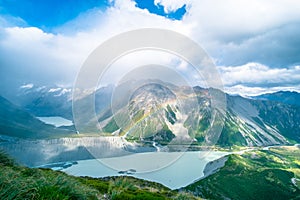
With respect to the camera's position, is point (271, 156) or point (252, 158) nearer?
point (252, 158)

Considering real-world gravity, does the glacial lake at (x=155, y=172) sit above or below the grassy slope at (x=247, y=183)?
above

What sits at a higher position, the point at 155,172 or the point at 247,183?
the point at 155,172

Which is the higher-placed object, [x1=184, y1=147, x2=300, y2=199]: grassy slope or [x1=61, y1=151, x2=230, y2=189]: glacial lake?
[x1=61, y1=151, x2=230, y2=189]: glacial lake

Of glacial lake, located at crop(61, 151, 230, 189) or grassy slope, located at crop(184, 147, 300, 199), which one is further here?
glacial lake, located at crop(61, 151, 230, 189)

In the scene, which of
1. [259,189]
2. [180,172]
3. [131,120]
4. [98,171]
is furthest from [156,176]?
[131,120]

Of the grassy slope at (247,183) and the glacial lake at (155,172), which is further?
the glacial lake at (155,172)

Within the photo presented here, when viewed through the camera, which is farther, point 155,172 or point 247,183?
point 247,183

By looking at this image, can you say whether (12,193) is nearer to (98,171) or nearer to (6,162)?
(6,162)

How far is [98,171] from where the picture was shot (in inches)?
4053

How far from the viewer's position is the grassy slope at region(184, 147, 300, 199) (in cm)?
9291

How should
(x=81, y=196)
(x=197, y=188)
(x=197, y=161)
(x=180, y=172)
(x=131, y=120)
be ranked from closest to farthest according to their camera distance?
(x=81, y=196) → (x=131, y=120) → (x=197, y=188) → (x=180, y=172) → (x=197, y=161)

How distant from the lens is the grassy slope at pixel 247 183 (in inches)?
3658

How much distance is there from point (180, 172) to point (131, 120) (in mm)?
111519

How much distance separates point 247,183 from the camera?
348 feet
